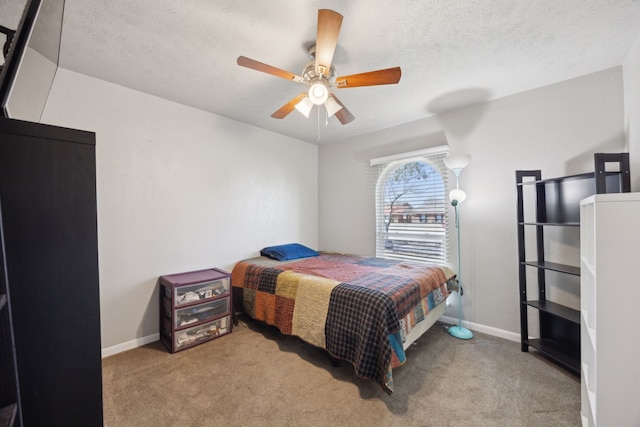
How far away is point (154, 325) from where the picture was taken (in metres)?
2.44

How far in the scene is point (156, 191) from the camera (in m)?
2.48

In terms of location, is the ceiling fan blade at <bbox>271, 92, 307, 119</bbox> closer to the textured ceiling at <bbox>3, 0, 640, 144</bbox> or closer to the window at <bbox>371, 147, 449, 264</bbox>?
the textured ceiling at <bbox>3, 0, 640, 144</bbox>

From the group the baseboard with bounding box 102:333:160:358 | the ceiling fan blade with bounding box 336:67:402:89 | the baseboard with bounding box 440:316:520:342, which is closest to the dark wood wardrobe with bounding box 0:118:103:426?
the ceiling fan blade with bounding box 336:67:402:89

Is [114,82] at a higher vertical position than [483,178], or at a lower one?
higher

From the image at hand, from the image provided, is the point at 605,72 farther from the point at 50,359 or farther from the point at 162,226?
the point at 162,226

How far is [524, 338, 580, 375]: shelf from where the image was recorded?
6.08ft

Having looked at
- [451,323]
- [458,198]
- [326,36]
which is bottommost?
[451,323]

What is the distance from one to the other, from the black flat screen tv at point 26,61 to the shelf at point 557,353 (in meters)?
3.36

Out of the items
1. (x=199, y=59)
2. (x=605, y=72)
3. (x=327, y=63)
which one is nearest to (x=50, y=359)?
(x=327, y=63)

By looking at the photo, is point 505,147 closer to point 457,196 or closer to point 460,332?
point 457,196

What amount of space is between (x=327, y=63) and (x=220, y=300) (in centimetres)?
238

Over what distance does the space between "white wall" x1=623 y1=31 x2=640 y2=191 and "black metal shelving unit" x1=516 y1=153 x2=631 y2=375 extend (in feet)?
0.35

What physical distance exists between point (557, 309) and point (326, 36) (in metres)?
2.76

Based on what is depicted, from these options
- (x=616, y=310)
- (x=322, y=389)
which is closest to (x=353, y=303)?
(x=322, y=389)
